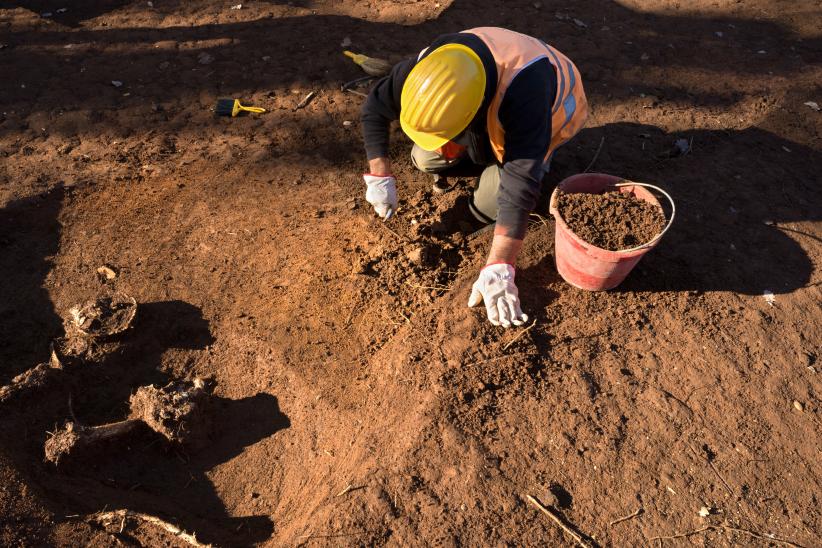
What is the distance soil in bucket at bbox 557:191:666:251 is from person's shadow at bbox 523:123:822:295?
382 mm

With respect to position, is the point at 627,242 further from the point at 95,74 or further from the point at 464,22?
the point at 95,74

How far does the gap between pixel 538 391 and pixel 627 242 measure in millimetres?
854

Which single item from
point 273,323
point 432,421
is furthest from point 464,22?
point 432,421

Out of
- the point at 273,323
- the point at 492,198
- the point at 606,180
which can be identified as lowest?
the point at 273,323

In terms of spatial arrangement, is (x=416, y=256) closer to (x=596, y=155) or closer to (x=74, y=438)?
(x=596, y=155)

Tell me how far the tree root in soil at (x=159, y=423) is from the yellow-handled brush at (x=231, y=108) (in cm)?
238

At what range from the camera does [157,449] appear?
108 inches

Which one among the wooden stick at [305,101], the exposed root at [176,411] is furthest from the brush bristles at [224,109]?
the exposed root at [176,411]

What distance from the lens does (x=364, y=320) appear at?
3076mm

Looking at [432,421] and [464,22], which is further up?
[464,22]

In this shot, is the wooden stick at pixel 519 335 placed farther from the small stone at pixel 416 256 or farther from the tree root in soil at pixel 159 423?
the tree root in soil at pixel 159 423

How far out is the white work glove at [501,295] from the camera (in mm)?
2748

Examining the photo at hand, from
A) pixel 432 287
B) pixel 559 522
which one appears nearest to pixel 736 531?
pixel 559 522

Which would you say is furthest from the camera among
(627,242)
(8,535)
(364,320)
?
(364,320)
